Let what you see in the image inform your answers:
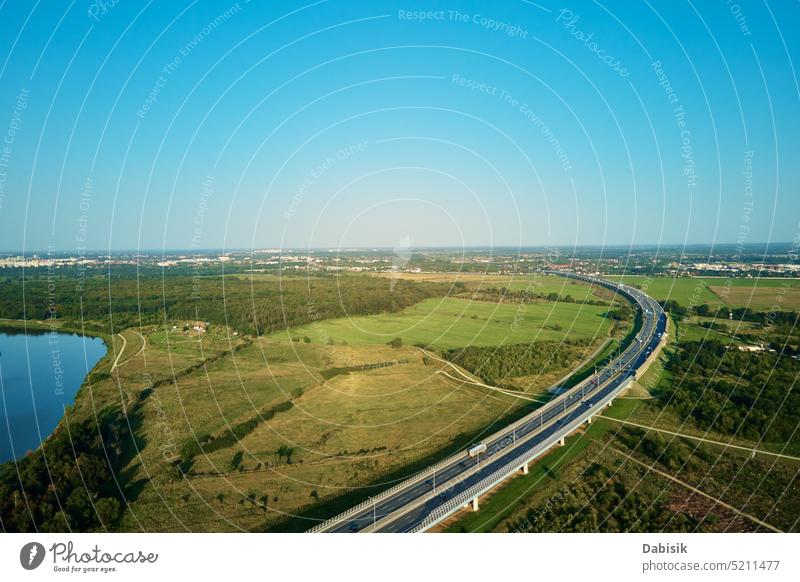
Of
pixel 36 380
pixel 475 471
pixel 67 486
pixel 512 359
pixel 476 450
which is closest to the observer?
pixel 67 486

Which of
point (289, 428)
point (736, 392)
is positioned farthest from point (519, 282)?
point (289, 428)

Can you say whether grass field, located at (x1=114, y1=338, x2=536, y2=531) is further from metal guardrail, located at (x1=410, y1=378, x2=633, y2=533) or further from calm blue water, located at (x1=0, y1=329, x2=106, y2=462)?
calm blue water, located at (x1=0, y1=329, x2=106, y2=462)

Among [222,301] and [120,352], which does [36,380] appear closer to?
[120,352]

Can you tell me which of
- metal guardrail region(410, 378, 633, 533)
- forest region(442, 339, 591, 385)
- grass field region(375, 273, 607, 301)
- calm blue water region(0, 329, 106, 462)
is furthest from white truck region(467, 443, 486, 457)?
grass field region(375, 273, 607, 301)

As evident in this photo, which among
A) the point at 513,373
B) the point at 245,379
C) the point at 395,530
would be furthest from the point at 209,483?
the point at 513,373

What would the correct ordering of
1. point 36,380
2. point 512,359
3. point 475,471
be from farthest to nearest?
1. point 512,359
2. point 36,380
3. point 475,471

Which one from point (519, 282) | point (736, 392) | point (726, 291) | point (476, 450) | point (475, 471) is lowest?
point (475, 471)
